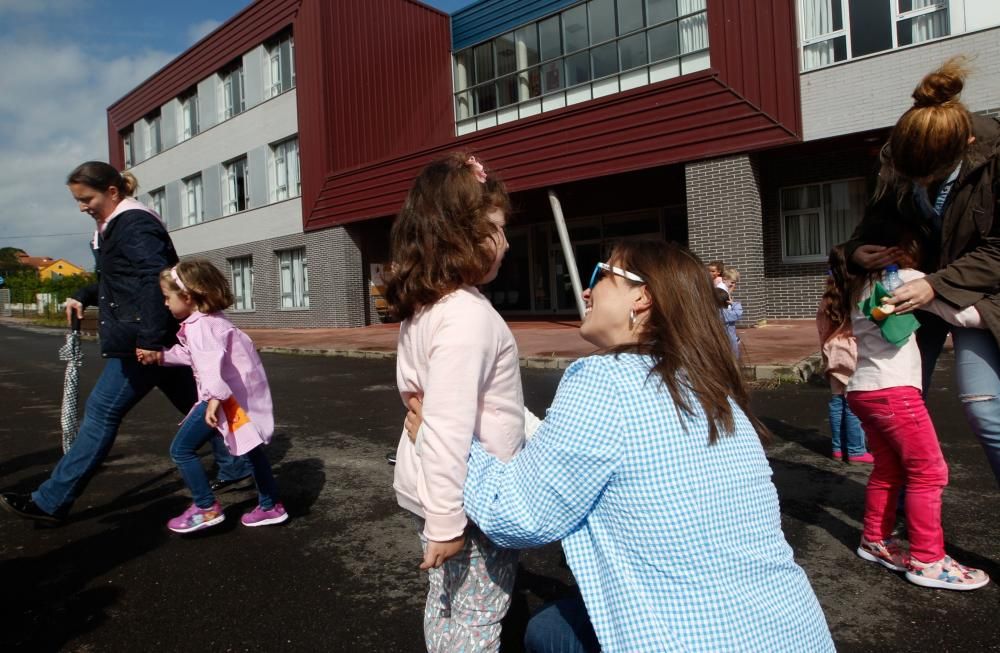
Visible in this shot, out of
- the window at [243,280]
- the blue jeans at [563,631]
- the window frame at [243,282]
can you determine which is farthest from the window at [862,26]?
the window at [243,280]

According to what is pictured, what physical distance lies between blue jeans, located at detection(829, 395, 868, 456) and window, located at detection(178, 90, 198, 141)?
26789mm

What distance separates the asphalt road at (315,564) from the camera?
8.41ft

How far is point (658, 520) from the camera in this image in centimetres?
136

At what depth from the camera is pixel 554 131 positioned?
14750mm

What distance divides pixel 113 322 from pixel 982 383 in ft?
12.9

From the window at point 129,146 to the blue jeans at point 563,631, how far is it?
33969 millimetres

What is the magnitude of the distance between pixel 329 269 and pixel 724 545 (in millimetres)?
20324

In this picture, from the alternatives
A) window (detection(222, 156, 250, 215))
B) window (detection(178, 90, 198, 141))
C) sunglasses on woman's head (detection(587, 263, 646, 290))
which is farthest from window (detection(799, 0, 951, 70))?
window (detection(178, 90, 198, 141))

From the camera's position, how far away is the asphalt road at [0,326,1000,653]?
256 cm

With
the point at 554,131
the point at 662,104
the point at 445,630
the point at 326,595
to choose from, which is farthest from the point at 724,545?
the point at 554,131

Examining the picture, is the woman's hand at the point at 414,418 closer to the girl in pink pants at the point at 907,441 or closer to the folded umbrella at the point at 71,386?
the girl in pink pants at the point at 907,441

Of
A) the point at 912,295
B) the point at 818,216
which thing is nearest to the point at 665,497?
the point at 912,295

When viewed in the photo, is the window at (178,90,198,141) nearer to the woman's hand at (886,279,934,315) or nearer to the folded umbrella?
the folded umbrella

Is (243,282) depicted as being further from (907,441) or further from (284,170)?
(907,441)
